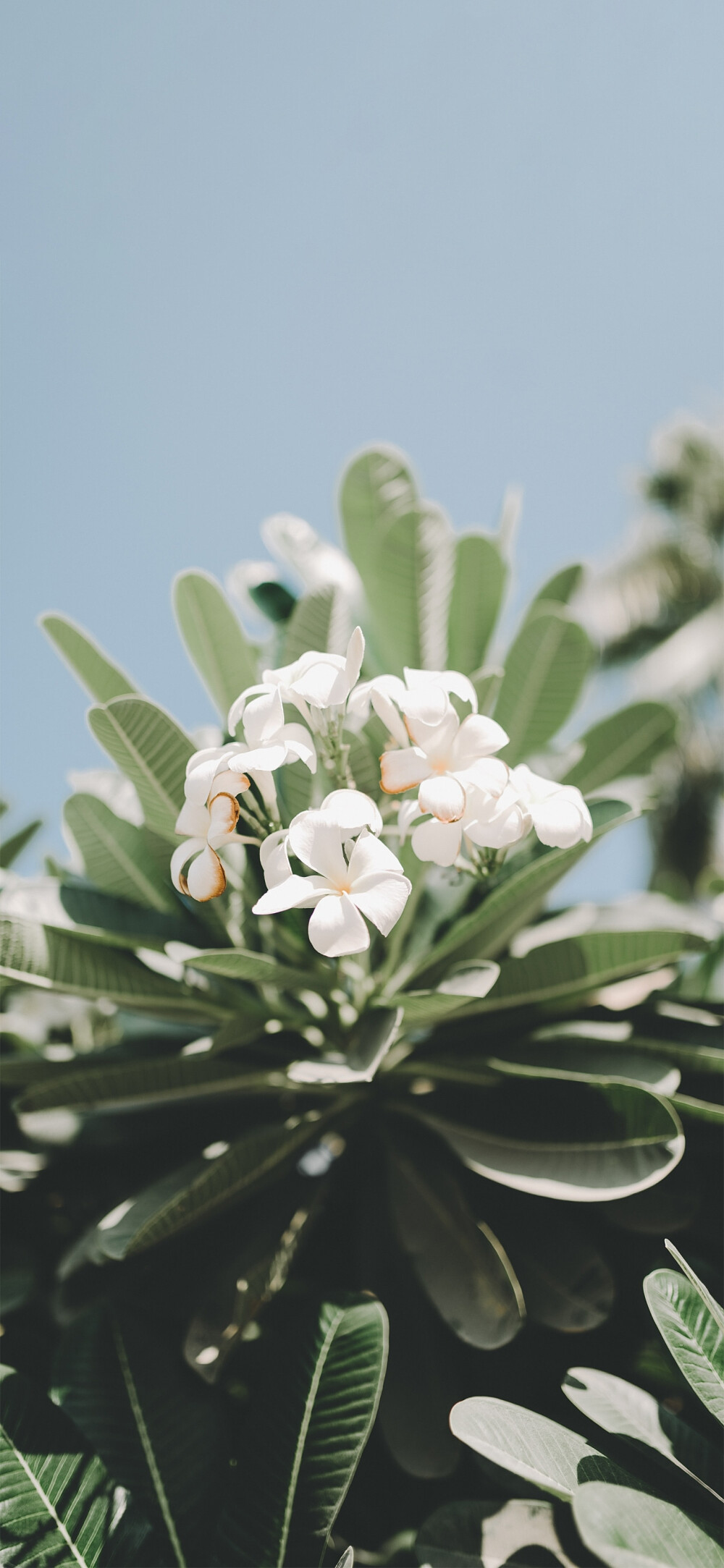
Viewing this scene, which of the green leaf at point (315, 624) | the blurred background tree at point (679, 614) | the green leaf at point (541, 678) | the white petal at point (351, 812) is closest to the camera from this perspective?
the white petal at point (351, 812)

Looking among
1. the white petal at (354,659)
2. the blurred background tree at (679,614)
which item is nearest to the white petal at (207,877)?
the white petal at (354,659)

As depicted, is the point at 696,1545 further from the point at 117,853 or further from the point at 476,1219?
the point at 117,853

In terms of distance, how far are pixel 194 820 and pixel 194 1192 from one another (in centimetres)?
43

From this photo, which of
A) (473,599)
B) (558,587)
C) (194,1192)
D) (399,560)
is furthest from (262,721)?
(558,587)

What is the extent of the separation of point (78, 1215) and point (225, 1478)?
56 cm

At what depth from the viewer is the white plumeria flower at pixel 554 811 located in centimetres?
85

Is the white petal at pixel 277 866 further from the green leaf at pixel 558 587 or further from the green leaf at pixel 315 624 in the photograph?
the green leaf at pixel 558 587

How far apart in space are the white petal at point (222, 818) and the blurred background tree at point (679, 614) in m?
6.98

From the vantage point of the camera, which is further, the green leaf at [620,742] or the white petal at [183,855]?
the green leaf at [620,742]

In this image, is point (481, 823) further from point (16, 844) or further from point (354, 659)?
point (16, 844)

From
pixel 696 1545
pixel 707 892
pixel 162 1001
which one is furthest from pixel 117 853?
pixel 707 892

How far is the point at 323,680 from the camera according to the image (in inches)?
34.0

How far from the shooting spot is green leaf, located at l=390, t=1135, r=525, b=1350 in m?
1.00

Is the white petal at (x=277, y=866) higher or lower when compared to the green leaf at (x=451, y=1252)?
higher
